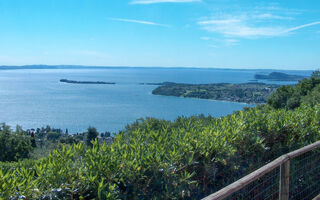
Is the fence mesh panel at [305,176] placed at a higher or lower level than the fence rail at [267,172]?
lower

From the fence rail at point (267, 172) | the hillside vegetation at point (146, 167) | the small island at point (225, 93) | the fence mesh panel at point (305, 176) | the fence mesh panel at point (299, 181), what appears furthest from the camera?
the small island at point (225, 93)

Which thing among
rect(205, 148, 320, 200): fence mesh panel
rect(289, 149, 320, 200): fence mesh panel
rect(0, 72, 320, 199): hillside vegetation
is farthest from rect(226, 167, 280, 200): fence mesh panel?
rect(289, 149, 320, 200): fence mesh panel

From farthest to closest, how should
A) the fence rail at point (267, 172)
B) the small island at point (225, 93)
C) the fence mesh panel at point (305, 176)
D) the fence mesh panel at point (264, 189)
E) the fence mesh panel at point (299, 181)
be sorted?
the small island at point (225, 93) < the fence mesh panel at point (305, 176) < the fence mesh panel at point (299, 181) < the fence mesh panel at point (264, 189) < the fence rail at point (267, 172)

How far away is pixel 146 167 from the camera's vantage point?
217cm

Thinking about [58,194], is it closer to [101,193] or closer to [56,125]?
[101,193]

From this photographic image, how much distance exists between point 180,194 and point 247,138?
4.55 ft

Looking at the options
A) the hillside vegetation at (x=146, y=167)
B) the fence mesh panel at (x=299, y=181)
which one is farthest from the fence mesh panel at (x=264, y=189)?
the hillside vegetation at (x=146, y=167)

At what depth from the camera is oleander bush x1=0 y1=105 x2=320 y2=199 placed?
1815 mm

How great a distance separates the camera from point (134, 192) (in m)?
2.07

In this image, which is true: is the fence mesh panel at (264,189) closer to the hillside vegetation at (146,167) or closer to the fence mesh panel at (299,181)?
the fence mesh panel at (299,181)

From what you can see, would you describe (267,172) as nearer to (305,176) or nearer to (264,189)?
(264,189)

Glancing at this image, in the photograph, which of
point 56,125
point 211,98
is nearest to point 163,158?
point 56,125

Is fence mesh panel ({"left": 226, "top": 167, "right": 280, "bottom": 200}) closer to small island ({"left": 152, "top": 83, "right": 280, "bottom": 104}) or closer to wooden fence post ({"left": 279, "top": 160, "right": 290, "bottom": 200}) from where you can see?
wooden fence post ({"left": 279, "top": 160, "right": 290, "bottom": 200})

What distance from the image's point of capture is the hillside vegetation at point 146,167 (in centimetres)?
182
